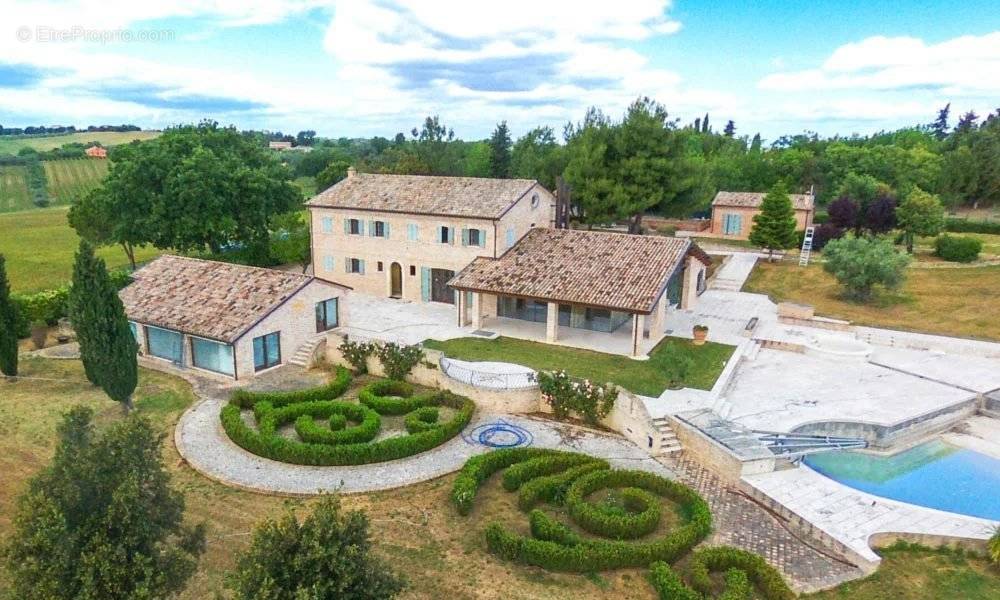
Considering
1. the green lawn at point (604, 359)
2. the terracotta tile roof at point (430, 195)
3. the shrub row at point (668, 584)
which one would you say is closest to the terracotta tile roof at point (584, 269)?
the green lawn at point (604, 359)

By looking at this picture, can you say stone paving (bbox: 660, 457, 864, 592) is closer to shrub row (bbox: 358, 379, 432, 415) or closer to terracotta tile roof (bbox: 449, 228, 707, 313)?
shrub row (bbox: 358, 379, 432, 415)

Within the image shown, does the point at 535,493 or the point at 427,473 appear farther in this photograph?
the point at 427,473

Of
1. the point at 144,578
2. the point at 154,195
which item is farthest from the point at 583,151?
the point at 144,578

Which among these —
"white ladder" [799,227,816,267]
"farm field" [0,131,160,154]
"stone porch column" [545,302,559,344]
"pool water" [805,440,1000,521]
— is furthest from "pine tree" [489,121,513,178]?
"farm field" [0,131,160,154]

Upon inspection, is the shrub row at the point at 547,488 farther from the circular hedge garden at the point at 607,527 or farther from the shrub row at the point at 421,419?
the shrub row at the point at 421,419

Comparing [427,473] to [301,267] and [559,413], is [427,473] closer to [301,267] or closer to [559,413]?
[559,413]

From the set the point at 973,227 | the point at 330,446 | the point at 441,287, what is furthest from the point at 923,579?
the point at 973,227
